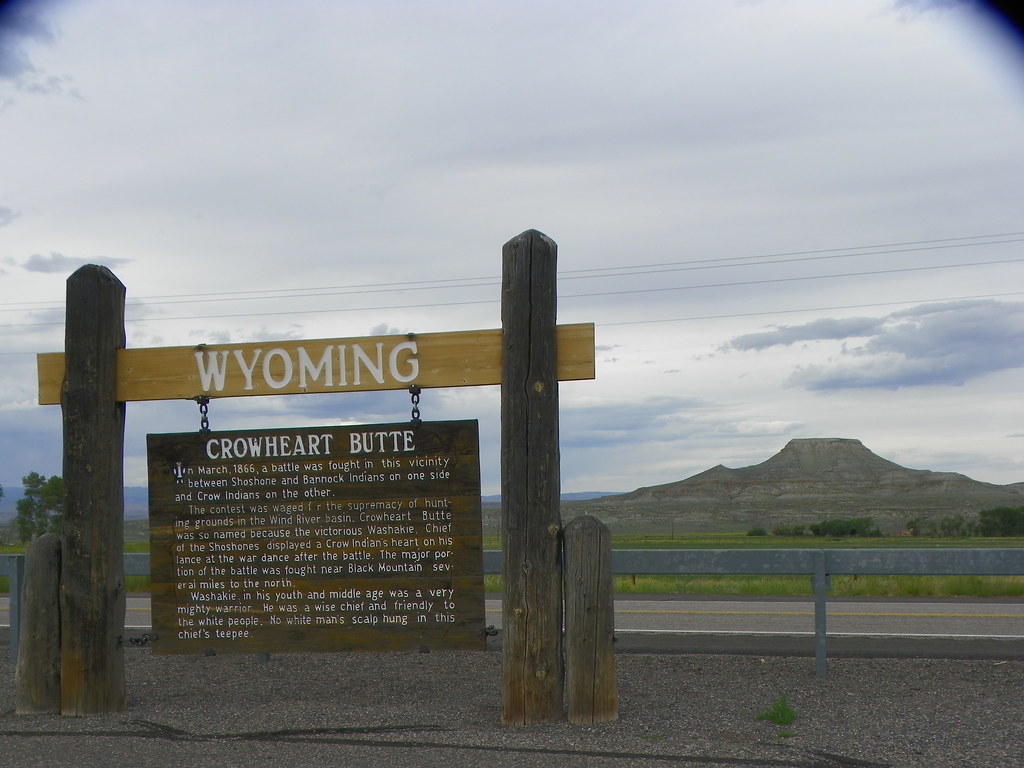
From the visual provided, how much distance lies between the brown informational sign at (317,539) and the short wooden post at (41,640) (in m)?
0.65

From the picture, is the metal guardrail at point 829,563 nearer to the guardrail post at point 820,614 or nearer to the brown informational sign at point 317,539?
the guardrail post at point 820,614

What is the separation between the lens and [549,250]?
673cm

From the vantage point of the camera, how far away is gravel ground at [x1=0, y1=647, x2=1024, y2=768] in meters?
5.73

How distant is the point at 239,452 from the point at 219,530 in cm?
55

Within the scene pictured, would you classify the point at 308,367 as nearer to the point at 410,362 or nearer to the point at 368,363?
the point at 368,363

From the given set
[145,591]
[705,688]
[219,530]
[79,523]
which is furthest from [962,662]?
[145,591]

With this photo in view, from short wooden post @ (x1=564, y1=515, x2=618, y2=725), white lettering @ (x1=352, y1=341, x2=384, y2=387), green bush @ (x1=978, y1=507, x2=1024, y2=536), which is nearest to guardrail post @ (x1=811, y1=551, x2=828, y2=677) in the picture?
short wooden post @ (x1=564, y1=515, x2=618, y2=725)

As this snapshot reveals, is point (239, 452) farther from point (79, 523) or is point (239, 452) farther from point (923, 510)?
point (923, 510)

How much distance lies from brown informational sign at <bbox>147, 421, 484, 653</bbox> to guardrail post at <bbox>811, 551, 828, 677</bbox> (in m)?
2.98

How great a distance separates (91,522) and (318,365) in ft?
6.07

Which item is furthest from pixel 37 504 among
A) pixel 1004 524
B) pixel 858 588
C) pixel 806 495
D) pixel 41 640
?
pixel 806 495

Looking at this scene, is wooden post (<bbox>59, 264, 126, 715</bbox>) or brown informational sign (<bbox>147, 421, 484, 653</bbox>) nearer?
brown informational sign (<bbox>147, 421, 484, 653</bbox>)

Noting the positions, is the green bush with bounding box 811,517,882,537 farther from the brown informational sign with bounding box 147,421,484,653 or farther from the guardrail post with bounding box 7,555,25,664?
the brown informational sign with bounding box 147,421,484,653

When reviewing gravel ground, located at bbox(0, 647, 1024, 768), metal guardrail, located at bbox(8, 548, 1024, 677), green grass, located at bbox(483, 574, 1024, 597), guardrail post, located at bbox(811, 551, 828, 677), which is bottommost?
green grass, located at bbox(483, 574, 1024, 597)
